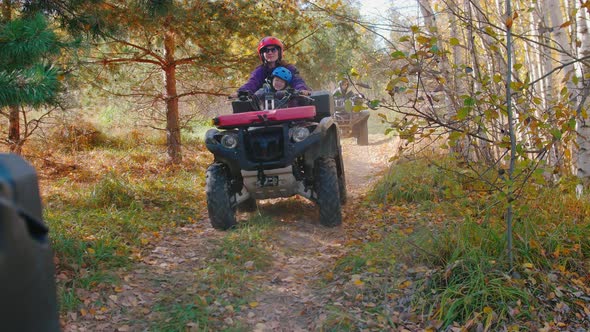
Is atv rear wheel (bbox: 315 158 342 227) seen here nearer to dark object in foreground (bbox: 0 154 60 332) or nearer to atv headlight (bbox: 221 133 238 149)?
atv headlight (bbox: 221 133 238 149)

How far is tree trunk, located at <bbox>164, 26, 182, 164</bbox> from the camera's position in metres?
8.59

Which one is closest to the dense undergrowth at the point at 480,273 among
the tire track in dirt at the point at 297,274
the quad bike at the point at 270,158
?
the tire track in dirt at the point at 297,274

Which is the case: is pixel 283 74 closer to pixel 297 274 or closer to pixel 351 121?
pixel 297 274

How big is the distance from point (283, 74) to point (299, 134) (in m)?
1.13

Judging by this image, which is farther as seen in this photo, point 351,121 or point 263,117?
point 351,121

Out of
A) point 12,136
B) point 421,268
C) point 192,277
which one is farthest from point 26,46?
point 12,136

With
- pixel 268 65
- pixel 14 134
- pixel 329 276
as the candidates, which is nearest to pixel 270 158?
pixel 329 276

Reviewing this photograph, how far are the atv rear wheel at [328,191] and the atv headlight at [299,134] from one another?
431 mm

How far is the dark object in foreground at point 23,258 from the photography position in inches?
36.7

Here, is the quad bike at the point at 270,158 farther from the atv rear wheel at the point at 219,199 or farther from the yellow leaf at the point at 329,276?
the yellow leaf at the point at 329,276

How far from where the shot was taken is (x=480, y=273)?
3.25 metres

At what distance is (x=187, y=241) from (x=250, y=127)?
134 centimetres

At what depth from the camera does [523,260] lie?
3486 mm

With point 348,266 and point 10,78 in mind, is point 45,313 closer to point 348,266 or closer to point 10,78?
point 10,78
